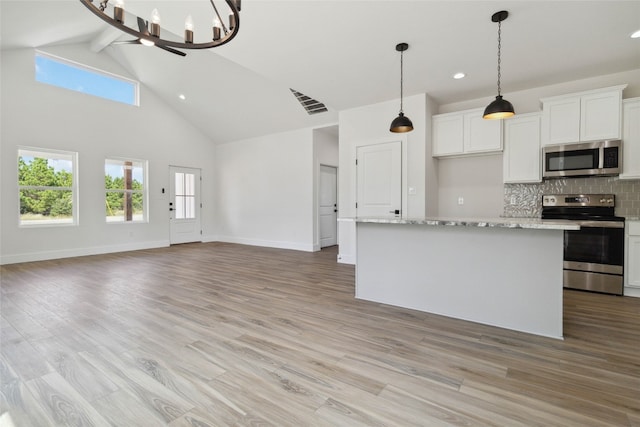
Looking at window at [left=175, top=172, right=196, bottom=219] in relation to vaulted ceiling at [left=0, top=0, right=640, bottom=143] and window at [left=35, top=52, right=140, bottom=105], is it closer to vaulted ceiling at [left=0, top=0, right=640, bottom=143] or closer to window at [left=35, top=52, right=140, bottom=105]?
window at [left=35, top=52, right=140, bottom=105]

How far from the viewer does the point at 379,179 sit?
5.27 metres

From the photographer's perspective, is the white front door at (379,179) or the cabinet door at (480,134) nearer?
the cabinet door at (480,134)

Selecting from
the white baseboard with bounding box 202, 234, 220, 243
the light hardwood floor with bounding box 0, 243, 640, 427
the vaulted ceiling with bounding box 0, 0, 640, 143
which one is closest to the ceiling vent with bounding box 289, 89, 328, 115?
the vaulted ceiling with bounding box 0, 0, 640, 143

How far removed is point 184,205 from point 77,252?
2.74 metres

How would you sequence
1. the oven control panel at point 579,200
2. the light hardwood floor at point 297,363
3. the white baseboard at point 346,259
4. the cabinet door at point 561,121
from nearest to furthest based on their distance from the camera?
the light hardwood floor at point 297,363, the cabinet door at point 561,121, the oven control panel at point 579,200, the white baseboard at point 346,259

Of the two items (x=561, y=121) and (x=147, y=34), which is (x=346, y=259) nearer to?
(x=561, y=121)

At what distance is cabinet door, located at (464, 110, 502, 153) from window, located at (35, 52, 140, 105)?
7591 millimetres

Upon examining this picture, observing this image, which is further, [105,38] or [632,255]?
[105,38]

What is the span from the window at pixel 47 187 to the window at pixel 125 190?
0.67 metres

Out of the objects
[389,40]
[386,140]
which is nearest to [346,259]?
[386,140]

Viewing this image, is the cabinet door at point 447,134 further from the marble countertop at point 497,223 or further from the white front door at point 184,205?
the white front door at point 184,205

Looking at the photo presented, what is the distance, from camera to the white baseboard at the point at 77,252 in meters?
5.70

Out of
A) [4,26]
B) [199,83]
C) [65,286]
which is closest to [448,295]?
[65,286]


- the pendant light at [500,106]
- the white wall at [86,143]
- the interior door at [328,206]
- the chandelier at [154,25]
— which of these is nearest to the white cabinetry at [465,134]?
the pendant light at [500,106]
